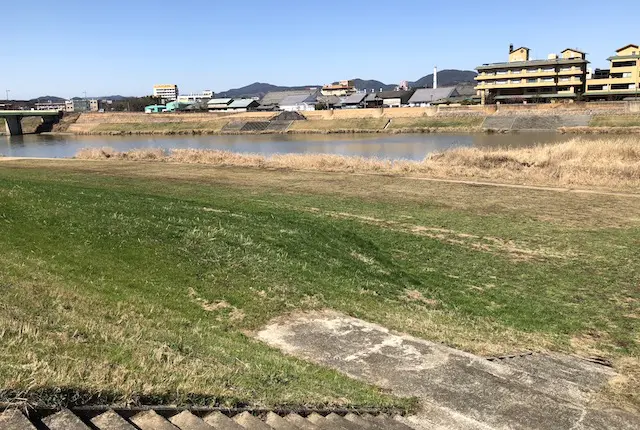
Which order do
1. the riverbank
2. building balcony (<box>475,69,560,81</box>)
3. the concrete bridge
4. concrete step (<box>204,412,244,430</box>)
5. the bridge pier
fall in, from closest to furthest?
concrete step (<box>204,412,244,430</box>) < the riverbank < building balcony (<box>475,69,560,81</box>) < the concrete bridge < the bridge pier

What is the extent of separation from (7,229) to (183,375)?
6354mm

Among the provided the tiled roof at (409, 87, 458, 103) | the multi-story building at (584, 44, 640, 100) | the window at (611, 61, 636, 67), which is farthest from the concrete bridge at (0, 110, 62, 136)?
the window at (611, 61, 636, 67)

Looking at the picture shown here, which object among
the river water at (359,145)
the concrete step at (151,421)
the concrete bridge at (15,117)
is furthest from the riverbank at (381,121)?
the concrete step at (151,421)

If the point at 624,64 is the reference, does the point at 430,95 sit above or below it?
below

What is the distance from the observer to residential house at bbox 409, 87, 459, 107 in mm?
113938

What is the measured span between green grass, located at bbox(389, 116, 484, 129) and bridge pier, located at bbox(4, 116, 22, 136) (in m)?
75.0

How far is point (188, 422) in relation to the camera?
3.81 m

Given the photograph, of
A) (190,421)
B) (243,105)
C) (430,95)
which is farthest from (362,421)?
(243,105)

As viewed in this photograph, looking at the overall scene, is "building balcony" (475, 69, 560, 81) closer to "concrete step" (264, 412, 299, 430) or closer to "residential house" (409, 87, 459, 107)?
"residential house" (409, 87, 459, 107)

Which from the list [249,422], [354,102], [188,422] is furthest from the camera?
[354,102]

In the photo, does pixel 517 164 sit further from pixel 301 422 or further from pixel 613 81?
A: pixel 613 81

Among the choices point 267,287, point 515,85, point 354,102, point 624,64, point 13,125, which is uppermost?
point 624,64

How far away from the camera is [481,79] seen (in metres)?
96.2

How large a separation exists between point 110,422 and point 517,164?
28.4 meters
